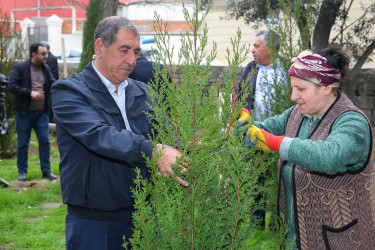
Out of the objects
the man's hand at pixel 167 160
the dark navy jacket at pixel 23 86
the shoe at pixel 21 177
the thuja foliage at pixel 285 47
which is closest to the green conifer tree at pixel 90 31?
the dark navy jacket at pixel 23 86

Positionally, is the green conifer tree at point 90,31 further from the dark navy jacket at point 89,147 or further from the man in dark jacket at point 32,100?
the dark navy jacket at point 89,147

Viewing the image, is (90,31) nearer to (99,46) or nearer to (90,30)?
(90,30)

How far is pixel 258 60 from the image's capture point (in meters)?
6.06

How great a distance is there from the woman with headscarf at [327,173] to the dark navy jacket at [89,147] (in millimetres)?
794

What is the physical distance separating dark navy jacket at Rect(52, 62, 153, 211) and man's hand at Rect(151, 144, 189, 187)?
0.21m

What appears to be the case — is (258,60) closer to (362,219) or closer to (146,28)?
(362,219)

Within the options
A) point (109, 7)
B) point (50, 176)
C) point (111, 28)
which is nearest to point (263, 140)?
point (111, 28)

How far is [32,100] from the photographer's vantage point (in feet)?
26.5

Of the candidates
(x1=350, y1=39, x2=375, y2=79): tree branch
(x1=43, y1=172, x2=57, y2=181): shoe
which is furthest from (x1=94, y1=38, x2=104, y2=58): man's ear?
(x1=350, y1=39, x2=375, y2=79): tree branch

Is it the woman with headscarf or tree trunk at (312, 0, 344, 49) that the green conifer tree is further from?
the woman with headscarf

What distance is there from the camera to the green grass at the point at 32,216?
5.88m

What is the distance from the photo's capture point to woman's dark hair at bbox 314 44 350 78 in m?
2.87

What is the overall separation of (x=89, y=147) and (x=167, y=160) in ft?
1.50

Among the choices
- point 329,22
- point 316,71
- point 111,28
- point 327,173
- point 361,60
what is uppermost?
point 329,22
